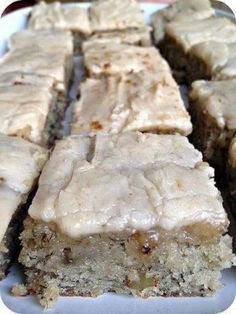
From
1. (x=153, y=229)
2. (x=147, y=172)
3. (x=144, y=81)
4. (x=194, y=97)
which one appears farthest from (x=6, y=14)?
(x=153, y=229)

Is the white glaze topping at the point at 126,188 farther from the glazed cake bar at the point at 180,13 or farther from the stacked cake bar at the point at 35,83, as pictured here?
the glazed cake bar at the point at 180,13

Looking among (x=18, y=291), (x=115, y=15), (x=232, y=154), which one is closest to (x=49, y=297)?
(x=18, y=291)

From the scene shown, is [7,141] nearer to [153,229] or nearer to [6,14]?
[153,229]

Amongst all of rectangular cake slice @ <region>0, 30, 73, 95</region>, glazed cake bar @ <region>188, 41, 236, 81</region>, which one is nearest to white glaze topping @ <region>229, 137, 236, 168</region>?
glazed cake bar @ <region>188, 41, 236, 81</region>

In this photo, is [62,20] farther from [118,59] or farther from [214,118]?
[214,118]

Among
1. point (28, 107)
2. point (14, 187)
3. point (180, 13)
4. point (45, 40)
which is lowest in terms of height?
point (180, 13)

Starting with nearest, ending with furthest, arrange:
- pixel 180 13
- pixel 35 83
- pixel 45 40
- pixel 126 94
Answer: pixel 126 94, pixel 35 83, pixel 45 40, pixel 180 13

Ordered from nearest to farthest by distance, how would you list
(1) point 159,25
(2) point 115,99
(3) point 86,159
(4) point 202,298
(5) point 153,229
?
(5) point 153,229 < (4) point 202,298 < (3) point 86,159 < (2) point 115,99 < (1) point 159,25
